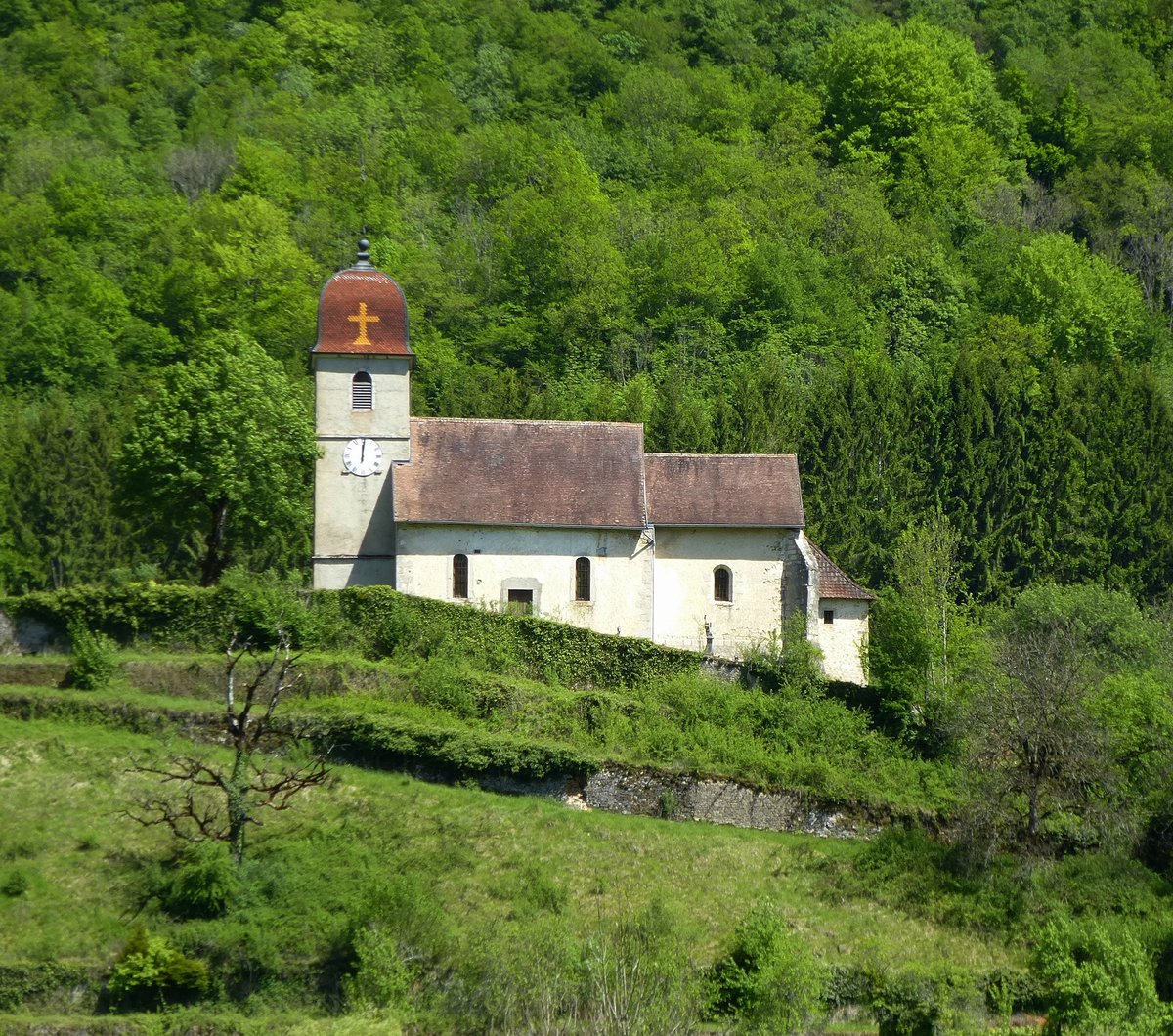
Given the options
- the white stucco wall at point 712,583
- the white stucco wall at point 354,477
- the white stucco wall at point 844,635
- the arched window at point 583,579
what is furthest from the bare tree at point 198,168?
the white stucco wall at point 844,635

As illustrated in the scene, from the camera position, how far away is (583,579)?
51.2m

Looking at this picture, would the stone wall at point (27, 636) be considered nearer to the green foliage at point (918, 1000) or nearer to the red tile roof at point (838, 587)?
the red tile roof at point (838, 587)

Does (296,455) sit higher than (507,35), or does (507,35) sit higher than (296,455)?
(507,35)

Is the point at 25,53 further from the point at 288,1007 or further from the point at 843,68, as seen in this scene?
the point at 288,1007

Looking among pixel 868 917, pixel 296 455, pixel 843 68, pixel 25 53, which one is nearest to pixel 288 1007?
pixel 868 917

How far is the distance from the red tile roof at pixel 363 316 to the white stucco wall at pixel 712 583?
8.67m

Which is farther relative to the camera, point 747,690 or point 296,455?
point 296,455

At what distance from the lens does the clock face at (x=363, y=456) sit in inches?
2036

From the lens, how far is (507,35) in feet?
379

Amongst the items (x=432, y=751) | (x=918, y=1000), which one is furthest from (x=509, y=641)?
(x=918, y=1000)

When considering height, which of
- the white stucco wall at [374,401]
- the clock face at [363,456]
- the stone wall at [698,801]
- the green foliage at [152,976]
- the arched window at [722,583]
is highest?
the white stucco wall at [374,401]

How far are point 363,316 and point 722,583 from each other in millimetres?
11771

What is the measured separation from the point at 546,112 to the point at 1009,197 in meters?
27.6

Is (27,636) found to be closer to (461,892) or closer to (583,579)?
(461,892)
